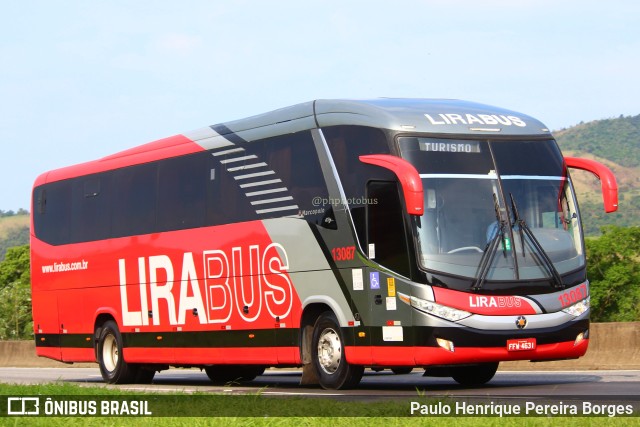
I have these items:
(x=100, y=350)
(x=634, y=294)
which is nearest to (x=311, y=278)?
(x=100, y=350)

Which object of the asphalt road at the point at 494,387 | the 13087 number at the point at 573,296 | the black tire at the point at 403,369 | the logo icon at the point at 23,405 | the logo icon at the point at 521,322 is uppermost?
the 13087 number at the point at 573,296

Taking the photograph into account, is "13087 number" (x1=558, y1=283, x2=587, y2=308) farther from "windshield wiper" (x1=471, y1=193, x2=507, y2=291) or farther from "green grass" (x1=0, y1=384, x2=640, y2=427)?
"green grass" (x1=0, y1=384, x2=640, y2=427)

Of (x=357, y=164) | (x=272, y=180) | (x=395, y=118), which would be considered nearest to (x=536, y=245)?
(x=395, y=118)

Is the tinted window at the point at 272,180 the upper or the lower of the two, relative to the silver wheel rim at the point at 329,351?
upper

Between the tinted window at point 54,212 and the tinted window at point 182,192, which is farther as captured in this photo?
the tinted window at point 54,212

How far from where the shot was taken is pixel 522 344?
659 inches

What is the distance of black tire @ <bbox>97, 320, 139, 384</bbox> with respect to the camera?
78.4ft

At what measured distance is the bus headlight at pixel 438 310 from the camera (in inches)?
656

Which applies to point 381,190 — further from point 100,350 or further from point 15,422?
point 100,350

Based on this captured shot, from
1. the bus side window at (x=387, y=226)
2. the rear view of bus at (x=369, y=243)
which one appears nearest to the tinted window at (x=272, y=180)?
the rear view of bus at (x=369, y=243)

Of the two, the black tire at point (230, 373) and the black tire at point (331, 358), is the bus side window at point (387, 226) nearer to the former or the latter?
the black tire at point (331, 358)

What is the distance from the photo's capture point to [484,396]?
49.9 ft

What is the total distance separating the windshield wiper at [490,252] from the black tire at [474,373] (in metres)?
2.40

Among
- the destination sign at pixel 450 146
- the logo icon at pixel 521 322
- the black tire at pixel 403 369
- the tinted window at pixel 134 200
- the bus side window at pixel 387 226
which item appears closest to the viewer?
the logo icon at pixel 521 322
